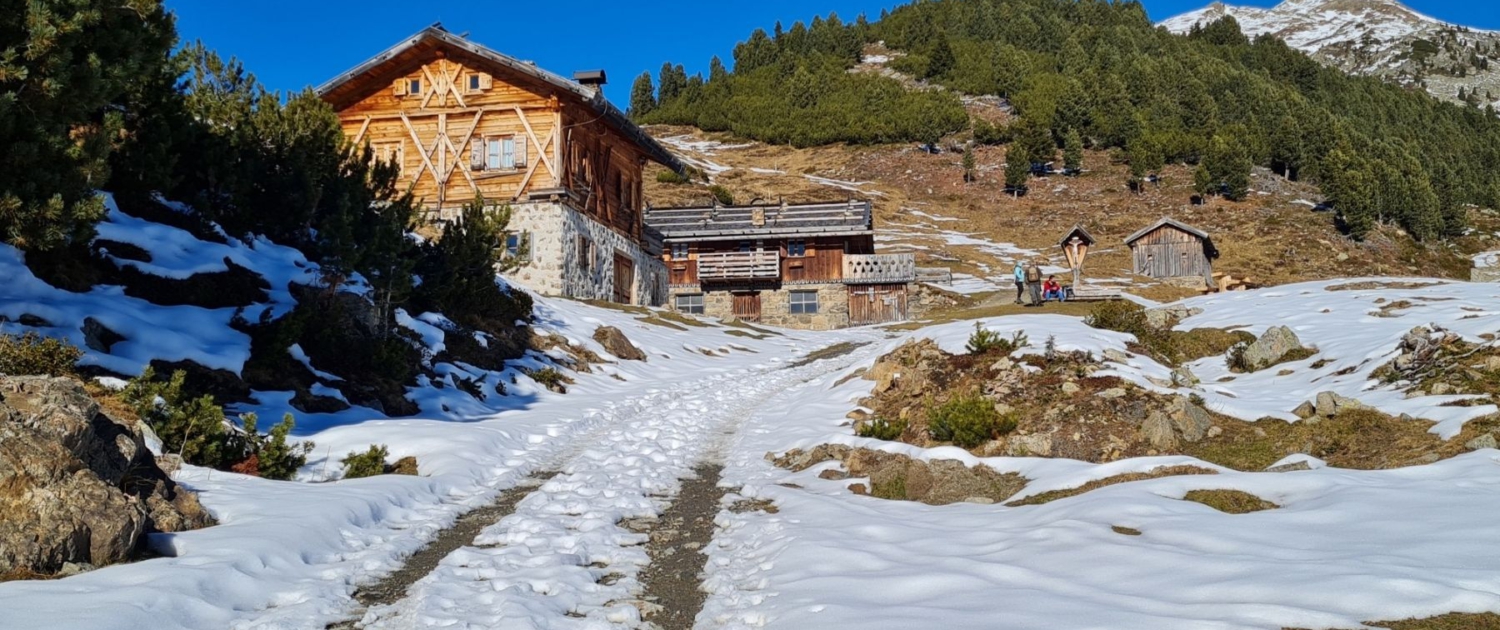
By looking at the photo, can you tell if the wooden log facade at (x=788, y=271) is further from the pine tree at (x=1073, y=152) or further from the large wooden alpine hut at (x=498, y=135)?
the pine tree at (x=1073, y=152)

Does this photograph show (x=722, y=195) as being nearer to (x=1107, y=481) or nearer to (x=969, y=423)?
(x=969, y=423)

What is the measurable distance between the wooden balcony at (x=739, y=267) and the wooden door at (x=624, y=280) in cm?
906

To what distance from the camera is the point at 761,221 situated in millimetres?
48781

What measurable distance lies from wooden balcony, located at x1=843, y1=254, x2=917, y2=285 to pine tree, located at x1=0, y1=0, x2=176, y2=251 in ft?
127

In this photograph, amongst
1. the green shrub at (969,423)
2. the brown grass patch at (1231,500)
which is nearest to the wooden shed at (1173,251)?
the green shrub at (969,423)

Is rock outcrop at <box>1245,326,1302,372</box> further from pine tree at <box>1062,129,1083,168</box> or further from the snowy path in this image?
pine tree at <box>1062,129,1083,168</box>

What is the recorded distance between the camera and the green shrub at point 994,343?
1553 centimetres

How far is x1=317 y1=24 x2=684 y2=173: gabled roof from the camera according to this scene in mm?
31891

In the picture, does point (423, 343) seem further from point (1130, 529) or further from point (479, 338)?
point (1130, 529)

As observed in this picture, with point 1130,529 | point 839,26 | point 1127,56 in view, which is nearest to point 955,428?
point 1130,529

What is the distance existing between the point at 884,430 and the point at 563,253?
21122mm

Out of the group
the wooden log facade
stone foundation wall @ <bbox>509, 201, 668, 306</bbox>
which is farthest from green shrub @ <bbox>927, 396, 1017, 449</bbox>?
the wooden log facade

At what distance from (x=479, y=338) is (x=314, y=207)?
4165 mm

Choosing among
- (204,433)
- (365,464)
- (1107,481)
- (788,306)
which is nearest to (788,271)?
(788,306)
